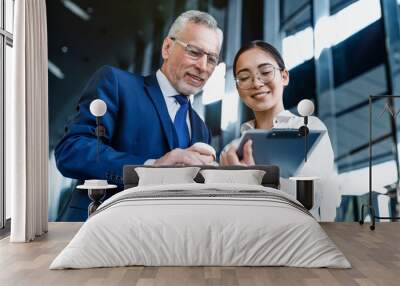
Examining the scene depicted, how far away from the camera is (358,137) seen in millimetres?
7277

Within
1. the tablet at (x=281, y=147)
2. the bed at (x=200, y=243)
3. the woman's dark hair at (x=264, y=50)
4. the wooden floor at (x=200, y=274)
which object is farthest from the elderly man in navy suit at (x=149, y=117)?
the bed at (x=200, y=243)

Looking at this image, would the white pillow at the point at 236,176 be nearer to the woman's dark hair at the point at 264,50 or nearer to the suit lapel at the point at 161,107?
the suit lapel at the point at 161,107

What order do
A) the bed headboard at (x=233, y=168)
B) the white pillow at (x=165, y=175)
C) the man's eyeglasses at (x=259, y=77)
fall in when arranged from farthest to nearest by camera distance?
1. the man's eyeglasses at (x=259, y=77)
2. the bed headboard at (x=233, y=168)
3. the white pillow at (x=165, y=175)

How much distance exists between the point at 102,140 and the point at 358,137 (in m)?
3.14

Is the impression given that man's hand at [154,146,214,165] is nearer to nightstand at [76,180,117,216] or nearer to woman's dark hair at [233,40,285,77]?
nightstand at [76,180,117,216]

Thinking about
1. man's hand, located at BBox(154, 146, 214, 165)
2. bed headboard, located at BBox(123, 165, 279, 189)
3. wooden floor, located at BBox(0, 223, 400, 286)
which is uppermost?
man's hand, located at BBox(154, 146, 214, 165)

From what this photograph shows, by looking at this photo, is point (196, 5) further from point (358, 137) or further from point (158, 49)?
point (358, 137)

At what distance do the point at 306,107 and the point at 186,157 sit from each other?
157 cm

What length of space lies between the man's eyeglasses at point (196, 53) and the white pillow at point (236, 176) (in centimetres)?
147

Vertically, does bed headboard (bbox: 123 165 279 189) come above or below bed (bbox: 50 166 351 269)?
above

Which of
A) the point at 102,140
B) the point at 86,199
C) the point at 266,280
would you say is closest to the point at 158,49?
the point at 102,140

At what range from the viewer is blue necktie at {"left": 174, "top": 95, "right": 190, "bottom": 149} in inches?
284

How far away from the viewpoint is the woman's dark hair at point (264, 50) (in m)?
7.36

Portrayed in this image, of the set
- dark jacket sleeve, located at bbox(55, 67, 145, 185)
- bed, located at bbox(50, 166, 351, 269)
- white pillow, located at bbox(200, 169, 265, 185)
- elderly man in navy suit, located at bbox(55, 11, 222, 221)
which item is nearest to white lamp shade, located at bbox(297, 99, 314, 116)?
white pillow, located at bbox(200, 169, 265, 185)
